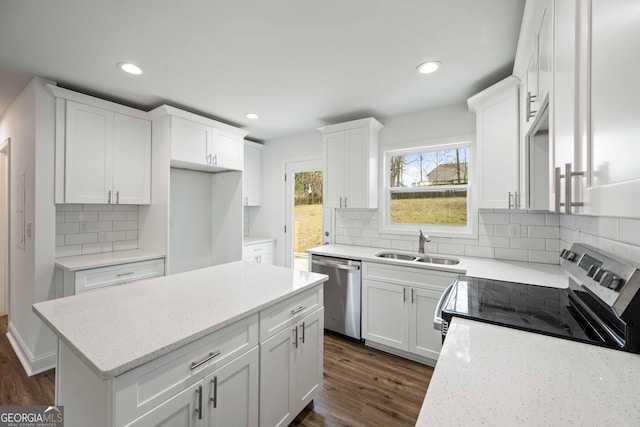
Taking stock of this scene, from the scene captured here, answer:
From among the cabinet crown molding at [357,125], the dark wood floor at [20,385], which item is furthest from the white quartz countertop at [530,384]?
the dark wood floor at [20,385]

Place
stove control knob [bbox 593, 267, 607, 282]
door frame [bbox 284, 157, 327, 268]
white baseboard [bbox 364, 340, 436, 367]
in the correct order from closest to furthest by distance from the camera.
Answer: stove control knob [bbox 593, 267, 607, 282], white baseboard [bbox 364, 340, 436, 367], door frame [bbox 284, 157, 327, 268]

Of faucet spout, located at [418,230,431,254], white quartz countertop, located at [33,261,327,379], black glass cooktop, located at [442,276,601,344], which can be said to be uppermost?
faucet spout, located at [418,230,431,254]

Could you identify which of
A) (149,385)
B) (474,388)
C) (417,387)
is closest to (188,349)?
(149,385)

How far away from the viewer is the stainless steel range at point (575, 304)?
873 millimetres

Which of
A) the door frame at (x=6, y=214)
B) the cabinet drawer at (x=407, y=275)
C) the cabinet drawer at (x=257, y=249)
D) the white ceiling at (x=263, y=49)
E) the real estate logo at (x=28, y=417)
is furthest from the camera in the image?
the cabinet drawer at (x=257, y=249)

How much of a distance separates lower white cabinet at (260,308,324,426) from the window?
71.4 inches

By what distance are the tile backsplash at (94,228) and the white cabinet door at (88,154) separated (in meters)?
0.36

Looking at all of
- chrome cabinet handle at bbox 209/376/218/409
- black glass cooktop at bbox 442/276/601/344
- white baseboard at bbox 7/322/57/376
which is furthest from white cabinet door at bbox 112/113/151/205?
black glass cooktop at bbox 442/276/601/344

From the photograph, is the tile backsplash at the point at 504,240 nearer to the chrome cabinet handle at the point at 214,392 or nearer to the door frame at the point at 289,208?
the door frame at the point at 289,208

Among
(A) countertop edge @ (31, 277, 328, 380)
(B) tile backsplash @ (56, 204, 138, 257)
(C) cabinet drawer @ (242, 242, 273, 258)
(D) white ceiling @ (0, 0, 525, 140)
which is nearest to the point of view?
(A) countertop edge @ (31, 277, 328, 380)

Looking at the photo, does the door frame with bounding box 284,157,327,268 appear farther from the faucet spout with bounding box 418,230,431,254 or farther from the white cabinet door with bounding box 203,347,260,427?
the white cabinet door with bounding box 203,347,260,427

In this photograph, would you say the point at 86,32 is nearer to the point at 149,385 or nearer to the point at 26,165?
the point at 26,165

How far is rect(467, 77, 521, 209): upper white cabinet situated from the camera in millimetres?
2084

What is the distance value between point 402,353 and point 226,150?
10.0 feet
